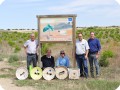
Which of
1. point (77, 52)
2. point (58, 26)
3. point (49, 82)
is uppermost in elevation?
point (58, 26)

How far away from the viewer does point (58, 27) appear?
Answer: 13.1 m

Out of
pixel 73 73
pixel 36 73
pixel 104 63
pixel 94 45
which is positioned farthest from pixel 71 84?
pixel 104 63

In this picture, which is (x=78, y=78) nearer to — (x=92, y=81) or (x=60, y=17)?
(x=92, y=81)

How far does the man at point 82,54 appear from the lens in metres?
12.5

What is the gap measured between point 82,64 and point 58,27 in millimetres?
1566

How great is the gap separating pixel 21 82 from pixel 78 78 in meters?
1.91

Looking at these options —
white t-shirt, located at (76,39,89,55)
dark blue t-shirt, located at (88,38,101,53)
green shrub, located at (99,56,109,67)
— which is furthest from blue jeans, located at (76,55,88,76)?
green shrub, located at (99,56,109,67)

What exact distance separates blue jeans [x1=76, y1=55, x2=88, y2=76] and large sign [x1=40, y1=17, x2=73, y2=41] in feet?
2.65

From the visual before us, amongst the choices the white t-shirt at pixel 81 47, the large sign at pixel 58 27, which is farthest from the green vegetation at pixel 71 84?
the large sign at pixel 58 27

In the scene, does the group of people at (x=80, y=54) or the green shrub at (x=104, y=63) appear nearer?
the group of people at (x=80, y=54)

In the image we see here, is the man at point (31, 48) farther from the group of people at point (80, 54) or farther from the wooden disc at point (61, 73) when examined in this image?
the wooden disc at point (61, 73)

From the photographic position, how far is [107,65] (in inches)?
631

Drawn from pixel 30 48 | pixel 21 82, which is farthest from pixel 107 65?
pixel 21 82

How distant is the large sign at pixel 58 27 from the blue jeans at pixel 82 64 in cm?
81
